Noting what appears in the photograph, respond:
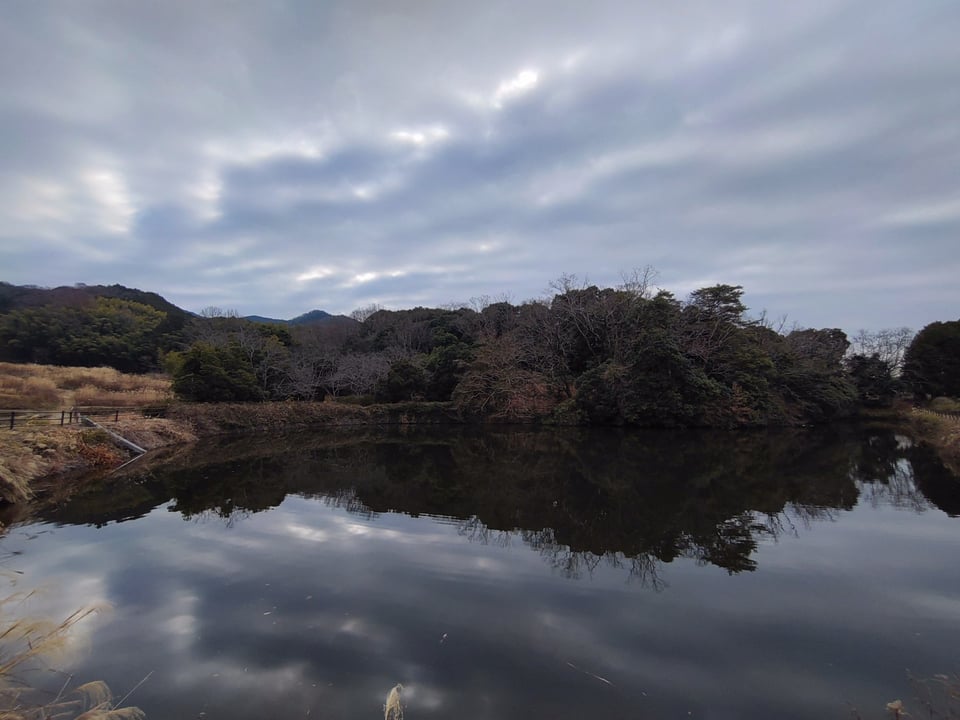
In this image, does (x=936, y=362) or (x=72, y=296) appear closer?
(x=936, y=362)

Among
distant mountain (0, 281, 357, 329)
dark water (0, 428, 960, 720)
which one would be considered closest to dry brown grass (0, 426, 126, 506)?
A: dark water (0, 428, 960, 720)

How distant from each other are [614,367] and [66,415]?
22.9 metres

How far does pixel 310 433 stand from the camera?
24.0 metres

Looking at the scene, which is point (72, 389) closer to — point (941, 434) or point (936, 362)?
point (941, 434)

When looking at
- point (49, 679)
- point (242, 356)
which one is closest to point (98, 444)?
point (242, 356)

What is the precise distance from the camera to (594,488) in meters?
10.9

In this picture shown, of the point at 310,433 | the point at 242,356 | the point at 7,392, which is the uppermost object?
the point at 242,356

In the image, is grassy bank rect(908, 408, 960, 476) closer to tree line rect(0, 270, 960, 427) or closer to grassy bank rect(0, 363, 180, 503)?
tree line rect(0, 270, 960, 427)

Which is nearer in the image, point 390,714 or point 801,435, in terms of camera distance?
point 390,714

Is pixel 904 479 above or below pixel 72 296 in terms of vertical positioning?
below

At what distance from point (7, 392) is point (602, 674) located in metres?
27.1

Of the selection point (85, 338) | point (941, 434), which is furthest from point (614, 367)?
point (85, 338)

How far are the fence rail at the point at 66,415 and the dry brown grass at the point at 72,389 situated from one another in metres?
1.74

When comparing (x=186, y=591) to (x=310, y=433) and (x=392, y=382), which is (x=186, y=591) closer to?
(x=310, y=433)
